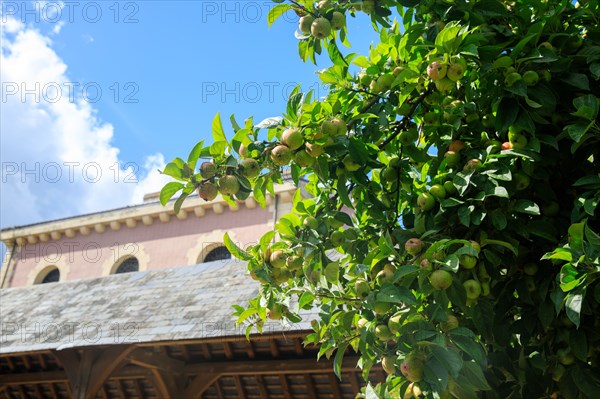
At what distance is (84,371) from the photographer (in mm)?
7414

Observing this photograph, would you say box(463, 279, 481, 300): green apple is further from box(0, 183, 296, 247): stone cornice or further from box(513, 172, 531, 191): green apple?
box(0, 183, 296, 247): stone cornice

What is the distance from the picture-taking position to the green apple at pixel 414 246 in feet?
6.63

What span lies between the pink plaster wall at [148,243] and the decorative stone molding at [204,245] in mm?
92

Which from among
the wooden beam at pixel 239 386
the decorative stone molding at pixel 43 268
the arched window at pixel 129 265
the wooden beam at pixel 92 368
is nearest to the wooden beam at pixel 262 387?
the wooden beam at pixel 239 386

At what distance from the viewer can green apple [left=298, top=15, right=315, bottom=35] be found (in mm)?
2348

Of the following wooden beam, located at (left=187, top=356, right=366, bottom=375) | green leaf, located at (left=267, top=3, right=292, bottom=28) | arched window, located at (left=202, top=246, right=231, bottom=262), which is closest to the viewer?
green leaf, located at (left=267, top=3, right=292, bottom=28)

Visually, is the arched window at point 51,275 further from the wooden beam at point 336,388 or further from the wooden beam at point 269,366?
the wooden beam at point 336,388

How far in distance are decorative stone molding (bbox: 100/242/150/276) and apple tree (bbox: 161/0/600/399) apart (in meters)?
17.5

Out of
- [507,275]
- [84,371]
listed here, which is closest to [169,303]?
[84,371]

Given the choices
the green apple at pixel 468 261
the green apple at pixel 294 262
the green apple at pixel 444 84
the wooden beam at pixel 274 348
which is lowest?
the green apple at pixel 468 261

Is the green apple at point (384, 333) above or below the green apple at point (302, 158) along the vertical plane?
below

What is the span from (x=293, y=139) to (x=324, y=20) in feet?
1.89

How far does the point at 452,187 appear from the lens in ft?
7.03

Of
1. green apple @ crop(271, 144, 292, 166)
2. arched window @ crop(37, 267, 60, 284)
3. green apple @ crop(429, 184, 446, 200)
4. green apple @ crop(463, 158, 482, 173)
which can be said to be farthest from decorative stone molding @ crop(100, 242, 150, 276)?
green apple @ crop(463, 158, 482, 173)
